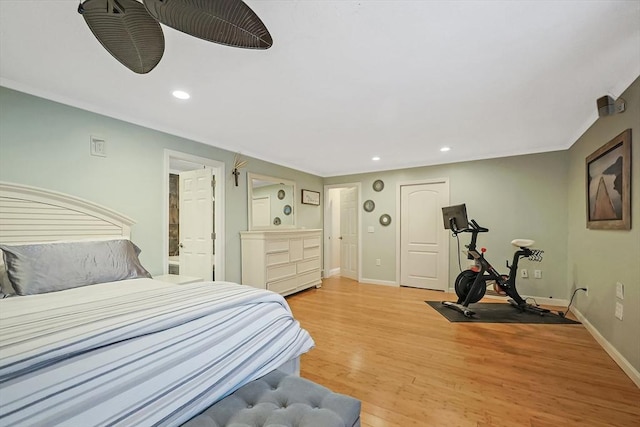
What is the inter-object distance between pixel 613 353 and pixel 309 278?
370 cm

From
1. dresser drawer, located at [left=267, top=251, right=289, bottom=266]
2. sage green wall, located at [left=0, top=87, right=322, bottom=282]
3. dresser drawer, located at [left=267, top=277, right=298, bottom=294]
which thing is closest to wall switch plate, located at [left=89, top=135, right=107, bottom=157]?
sage green wall, located at [left=0, top=87, right=322, bottom=282]

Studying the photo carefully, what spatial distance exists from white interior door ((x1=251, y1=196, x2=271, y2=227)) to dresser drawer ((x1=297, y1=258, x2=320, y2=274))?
0.92m

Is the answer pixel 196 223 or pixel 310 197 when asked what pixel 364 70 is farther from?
pixel 310 197

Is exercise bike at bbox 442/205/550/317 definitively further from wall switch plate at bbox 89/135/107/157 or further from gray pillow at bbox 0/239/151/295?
wall switch plate at bbox 89/135/107/157

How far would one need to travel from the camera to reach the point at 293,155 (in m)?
4.30

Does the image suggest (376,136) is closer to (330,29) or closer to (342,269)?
(330,29)

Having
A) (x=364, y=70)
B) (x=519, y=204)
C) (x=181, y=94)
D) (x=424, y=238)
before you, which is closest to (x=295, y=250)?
(x=424, y=238)

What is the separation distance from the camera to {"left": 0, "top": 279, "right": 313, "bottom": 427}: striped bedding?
82 centimetres

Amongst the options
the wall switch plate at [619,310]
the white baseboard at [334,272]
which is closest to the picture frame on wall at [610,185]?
the wall switch plate at [619,310]

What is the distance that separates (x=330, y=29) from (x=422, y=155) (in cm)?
325

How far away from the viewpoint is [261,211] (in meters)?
4.41

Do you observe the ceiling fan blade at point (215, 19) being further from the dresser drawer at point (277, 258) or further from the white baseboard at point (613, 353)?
the white baseboard at point (613, 353)

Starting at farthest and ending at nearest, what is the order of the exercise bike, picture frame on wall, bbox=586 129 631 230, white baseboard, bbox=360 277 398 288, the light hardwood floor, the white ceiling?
1. white baseboard, bbox=360 277 398 288
2. the exercise bike
3. picture frame on wall, bbox=586 129 631 230
4. the light hardwood floor
5. the white ceiling

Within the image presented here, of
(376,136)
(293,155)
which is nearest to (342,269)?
(293,155)
